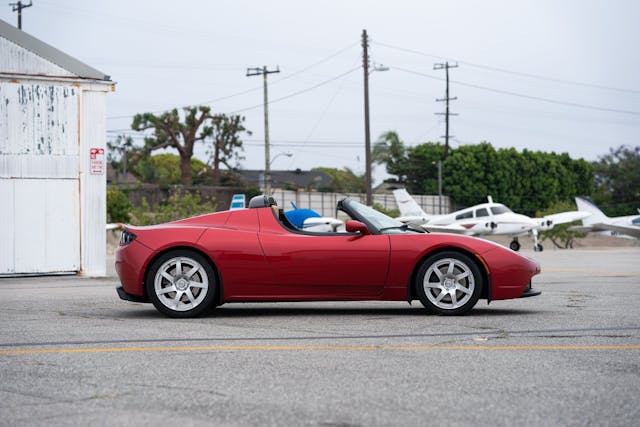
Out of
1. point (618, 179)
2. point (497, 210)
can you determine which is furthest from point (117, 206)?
point (618, 179)

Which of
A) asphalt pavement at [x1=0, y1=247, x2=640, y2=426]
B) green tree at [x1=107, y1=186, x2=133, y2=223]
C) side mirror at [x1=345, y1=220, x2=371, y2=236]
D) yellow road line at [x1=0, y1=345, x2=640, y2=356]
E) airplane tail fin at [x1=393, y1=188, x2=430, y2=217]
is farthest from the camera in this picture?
airplane tail fin at [x1=393, y1=188, x2=430, y2=217]

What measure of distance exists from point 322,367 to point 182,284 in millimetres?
3277

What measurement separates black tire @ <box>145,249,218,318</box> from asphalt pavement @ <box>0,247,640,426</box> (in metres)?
0.17

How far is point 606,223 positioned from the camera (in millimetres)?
52969

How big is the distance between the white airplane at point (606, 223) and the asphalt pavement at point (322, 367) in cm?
4343

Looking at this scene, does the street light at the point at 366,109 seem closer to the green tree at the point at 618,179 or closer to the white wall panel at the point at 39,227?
the white wall panel at the point at 39,227

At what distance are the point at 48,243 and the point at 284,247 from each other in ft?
29.9

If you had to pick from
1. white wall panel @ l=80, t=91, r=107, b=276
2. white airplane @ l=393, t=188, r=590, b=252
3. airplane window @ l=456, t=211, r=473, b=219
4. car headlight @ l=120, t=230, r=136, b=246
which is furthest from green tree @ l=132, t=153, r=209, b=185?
car headlight @ l=120, t=230, r=136, b=246

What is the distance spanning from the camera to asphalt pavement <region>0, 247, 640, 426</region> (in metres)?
4.54

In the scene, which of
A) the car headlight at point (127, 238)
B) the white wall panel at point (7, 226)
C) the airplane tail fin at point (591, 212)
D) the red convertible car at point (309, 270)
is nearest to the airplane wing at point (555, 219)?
the airplane tail fin at point (591, 212)

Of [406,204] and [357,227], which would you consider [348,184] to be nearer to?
[406,204]

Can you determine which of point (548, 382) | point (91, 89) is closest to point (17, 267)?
point (91, 89)

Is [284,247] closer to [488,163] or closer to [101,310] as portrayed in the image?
[101,310]

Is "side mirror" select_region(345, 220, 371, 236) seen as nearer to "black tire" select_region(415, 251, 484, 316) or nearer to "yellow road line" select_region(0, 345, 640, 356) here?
"black tire" select_region(415, 251, 484, 316)
